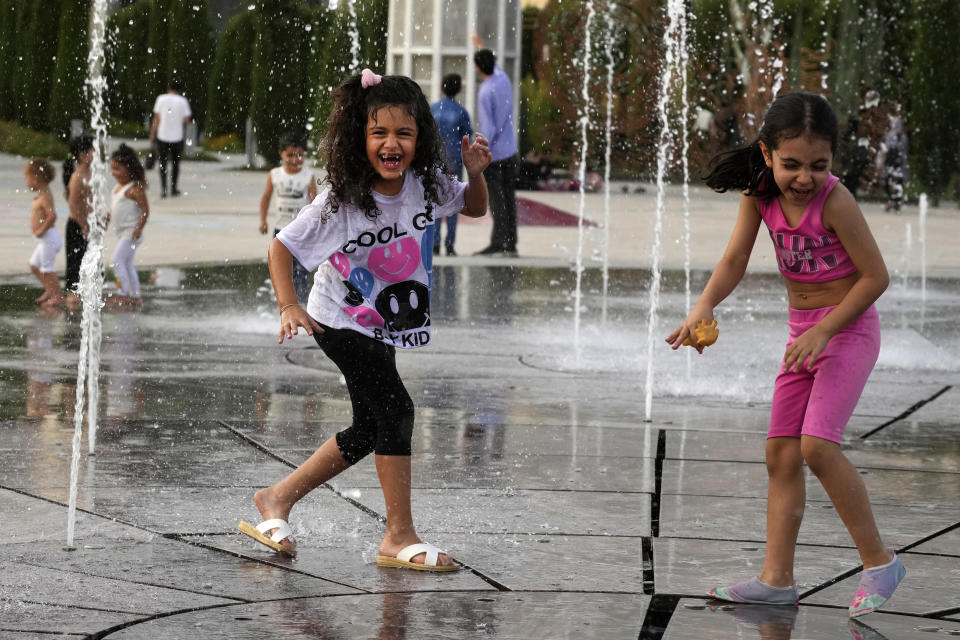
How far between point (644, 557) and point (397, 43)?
674 inches

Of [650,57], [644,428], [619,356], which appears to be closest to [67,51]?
[650,57]

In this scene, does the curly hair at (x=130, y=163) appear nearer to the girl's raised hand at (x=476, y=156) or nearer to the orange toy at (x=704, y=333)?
the girl's raised hand at (x=476, y=156)

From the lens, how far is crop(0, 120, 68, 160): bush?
97.8ft

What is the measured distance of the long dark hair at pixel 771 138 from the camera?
3873 millimetres

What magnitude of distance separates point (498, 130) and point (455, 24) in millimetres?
7006

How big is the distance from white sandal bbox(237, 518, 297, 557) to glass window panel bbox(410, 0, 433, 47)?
54.9ft

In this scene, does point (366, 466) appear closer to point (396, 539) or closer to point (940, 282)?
point (396, 539)

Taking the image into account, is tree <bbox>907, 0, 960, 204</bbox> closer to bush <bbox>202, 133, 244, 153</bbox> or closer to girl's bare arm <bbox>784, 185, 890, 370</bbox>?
bush <bbox>202, 133, 244, 153</bbox>

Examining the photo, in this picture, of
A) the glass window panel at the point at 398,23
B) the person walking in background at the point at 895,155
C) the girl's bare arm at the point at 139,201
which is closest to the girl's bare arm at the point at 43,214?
the girl's bare arm at the point at 139,201

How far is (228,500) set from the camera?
194 inches

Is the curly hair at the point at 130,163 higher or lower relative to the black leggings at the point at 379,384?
higher

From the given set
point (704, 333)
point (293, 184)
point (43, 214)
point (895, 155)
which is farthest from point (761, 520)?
point (895, 155)

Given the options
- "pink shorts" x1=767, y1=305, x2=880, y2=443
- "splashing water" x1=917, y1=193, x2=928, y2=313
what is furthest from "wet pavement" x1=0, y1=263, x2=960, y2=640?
"splashing water" x1=917, y1=193, x2=928, y2=313

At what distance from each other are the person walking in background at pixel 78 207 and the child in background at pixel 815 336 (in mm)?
7760
